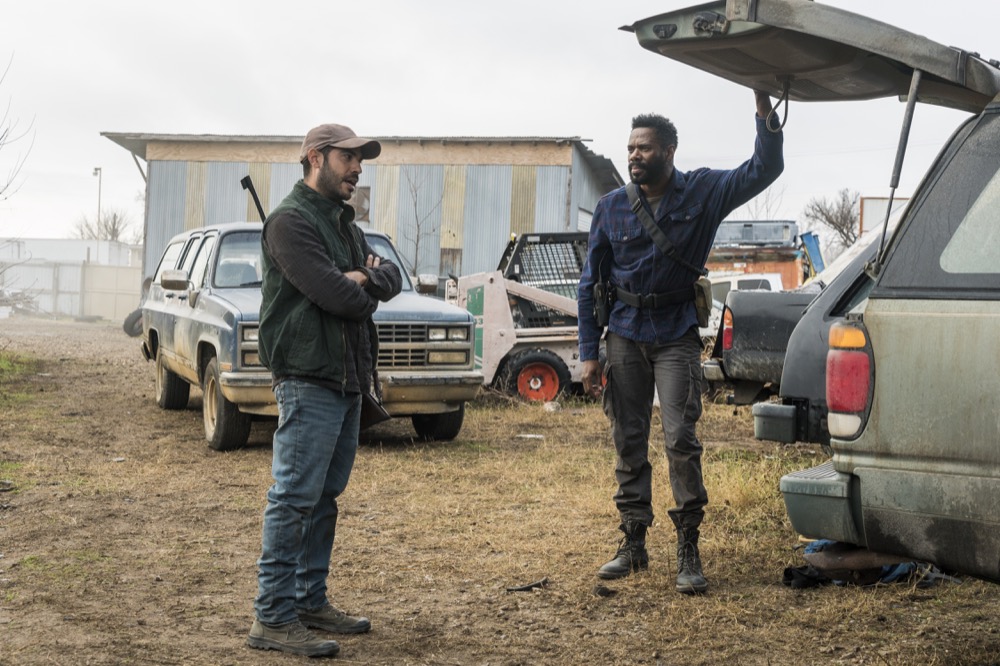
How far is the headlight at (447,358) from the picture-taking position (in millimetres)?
9141

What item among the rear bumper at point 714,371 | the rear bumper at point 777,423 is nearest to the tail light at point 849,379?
the rear bumper at point 777,423

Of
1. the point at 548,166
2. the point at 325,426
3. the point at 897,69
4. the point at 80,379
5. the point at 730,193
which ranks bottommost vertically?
the point at 80,379

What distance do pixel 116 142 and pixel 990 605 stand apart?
92.6 feet

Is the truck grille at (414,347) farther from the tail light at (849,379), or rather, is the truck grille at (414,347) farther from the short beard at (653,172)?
the tail light at (849,379)

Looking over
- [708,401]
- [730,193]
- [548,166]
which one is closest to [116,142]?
[548,166]

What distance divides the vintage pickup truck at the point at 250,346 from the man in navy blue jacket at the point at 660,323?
12.0 feet

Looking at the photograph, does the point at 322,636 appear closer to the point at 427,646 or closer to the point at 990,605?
the point at 427,646

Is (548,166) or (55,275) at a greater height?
(548,166)

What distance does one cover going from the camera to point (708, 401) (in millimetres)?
12672

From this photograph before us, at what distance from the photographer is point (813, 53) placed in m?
3.82

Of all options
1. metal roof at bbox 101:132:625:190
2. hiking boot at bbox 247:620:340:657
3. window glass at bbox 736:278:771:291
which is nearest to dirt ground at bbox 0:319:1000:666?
hiking boot at bbox 247:620:340:657

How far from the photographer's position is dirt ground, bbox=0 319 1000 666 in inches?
161

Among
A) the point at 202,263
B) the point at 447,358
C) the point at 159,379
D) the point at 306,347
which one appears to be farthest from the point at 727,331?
A: the point at 159,379

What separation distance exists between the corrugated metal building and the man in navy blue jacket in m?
22.5
